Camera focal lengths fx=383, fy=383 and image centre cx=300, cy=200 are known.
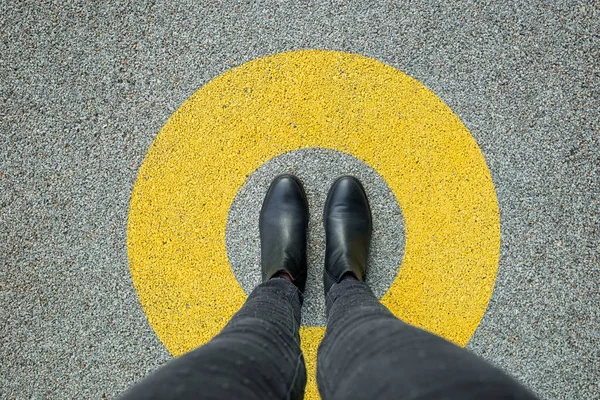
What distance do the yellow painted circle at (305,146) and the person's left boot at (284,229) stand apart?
0.12 m

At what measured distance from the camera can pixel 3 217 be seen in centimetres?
131

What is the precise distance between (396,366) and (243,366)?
0.88ft

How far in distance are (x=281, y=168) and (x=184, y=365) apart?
75cm

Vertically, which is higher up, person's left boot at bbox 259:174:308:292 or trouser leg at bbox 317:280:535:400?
trouser leg at bbox 317:280:535:400

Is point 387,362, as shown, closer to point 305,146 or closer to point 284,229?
point 284,229

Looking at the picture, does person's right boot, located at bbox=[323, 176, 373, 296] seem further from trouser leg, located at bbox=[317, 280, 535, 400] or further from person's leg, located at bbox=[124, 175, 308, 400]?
trouser leg, located at bbox=[317, 280, 535, 400]

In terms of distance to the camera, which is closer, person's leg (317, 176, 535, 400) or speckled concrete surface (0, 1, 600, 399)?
person's leg (317, 176, 535, 400)

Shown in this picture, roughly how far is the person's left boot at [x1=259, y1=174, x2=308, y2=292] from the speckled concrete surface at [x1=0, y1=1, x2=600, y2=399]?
0.44 metres

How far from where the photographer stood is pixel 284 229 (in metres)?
1.26

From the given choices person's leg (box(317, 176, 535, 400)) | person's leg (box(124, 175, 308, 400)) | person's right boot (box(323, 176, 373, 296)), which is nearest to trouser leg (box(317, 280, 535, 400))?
person's leg (box(317, 176, 535, 400))

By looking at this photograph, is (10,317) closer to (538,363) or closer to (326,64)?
(326,64)

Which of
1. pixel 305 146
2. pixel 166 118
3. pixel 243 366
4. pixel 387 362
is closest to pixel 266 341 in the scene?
pixel 243 366

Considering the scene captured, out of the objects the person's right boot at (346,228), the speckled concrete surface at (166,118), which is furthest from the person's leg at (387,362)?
the speckled concrete surface at (166,118)

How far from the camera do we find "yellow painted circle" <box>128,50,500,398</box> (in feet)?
4.12
